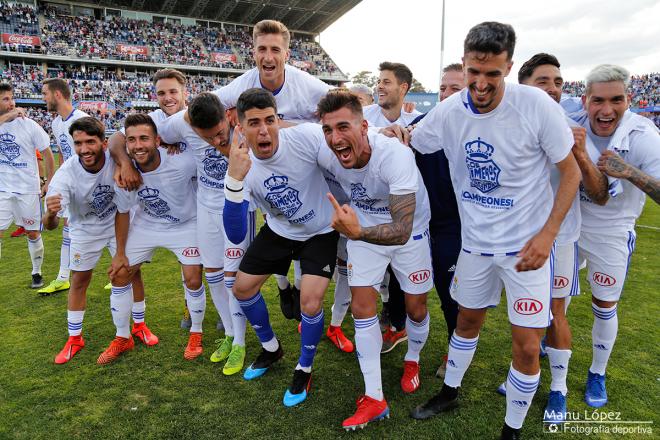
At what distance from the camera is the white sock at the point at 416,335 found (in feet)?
11.4

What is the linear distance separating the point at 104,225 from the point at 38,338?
143 cm

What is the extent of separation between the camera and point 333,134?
286 centimetres

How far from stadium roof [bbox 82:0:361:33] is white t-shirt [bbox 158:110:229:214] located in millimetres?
43958

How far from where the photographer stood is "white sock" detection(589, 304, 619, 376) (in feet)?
10.5

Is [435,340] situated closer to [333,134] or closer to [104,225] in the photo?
[333,134]

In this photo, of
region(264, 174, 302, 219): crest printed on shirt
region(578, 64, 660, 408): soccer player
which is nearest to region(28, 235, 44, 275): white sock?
region(264, 174, 302, 219): crest printed on shirt

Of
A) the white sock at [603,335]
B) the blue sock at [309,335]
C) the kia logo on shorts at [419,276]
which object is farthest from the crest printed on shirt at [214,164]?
the white sock at [603,335]

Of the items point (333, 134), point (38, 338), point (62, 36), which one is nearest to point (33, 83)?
point (62, 36)

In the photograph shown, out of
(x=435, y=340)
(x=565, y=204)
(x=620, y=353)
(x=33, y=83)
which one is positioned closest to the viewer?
(x=565, y=204)

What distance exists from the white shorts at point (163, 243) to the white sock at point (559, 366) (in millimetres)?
3292

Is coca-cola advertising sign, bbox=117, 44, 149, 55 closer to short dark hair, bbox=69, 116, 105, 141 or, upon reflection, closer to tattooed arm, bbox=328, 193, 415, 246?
short dark hair, bbox=69, 116, 105, 141

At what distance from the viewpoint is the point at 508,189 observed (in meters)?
2.60

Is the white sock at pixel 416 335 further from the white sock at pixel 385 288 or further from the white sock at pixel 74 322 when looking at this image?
the white sock at pixel 74 322

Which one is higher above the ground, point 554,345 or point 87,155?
point 87,155
